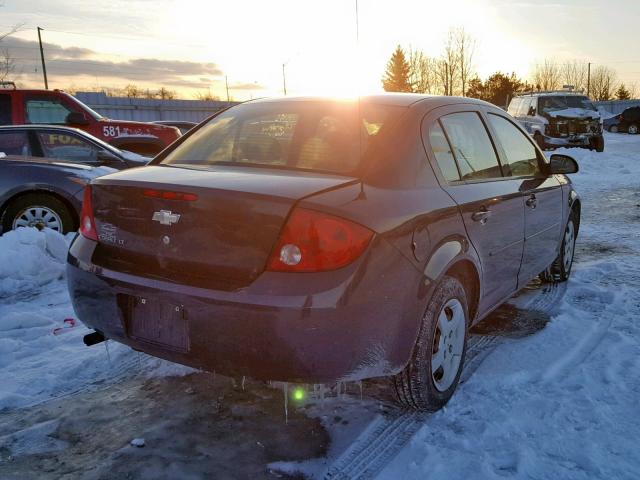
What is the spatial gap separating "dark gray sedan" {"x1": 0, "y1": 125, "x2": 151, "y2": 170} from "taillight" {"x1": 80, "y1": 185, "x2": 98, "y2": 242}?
4525 mm

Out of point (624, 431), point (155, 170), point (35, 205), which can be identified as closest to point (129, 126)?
point (35, 205)

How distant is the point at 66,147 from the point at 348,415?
634cm

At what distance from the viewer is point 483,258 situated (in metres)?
3.37

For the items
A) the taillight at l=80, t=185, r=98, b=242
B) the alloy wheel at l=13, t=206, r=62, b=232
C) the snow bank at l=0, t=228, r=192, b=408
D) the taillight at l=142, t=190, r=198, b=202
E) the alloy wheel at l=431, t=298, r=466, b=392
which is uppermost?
the taillight at l=142, t=190, r=198, b=202

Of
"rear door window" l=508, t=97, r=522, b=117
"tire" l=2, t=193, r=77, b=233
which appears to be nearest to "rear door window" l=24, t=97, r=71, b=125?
"tire" l=2, t=193, r=77, b=233

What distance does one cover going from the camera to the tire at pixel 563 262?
519cm

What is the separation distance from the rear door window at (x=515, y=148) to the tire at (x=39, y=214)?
4.93m

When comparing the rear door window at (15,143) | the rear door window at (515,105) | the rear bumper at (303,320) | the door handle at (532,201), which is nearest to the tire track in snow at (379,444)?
the rear bumper at (303,320)

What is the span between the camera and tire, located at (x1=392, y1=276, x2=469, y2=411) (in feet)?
9.18

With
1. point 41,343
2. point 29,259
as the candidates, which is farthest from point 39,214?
point 41,343

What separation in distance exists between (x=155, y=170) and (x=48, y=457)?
146 cm

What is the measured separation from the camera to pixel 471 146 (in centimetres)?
358

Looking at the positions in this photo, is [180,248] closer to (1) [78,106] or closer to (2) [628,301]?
(2) [628,301]

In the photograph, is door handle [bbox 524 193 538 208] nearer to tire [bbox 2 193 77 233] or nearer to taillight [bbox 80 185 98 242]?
taillight [bbox 80 185 98 242]
